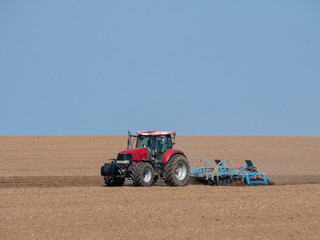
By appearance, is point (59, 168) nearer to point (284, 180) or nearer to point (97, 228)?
point (284, 180)

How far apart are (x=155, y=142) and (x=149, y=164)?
0.87 m

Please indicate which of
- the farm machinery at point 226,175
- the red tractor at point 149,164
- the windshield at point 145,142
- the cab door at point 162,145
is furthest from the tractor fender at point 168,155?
the farm machinery at point 226,175

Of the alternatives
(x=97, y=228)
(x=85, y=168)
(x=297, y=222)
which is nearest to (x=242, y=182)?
(x=297, y=222)

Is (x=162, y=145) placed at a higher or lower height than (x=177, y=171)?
higher

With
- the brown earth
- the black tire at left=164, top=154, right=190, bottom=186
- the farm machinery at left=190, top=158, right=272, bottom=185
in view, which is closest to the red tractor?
the black tire at left=164, top=154, right=190, bottom=186

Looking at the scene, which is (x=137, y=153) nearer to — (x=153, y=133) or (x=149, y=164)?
(x=149, y=164)

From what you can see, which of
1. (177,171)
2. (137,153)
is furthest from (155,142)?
(177,171)

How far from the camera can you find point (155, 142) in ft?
60.5

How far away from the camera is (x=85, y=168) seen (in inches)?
1140

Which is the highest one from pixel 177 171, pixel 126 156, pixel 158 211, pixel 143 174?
pixel 126 156

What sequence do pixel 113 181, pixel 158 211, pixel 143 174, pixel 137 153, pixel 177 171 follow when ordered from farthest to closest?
pixel 113 181
pixel 177 171
pixel 137 153
pixel 143 174
pixel 158 211

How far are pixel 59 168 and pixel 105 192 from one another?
12.8 metres

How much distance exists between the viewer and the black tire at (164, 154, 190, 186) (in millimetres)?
18125

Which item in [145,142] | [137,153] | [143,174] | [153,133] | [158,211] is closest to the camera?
[158,211]
